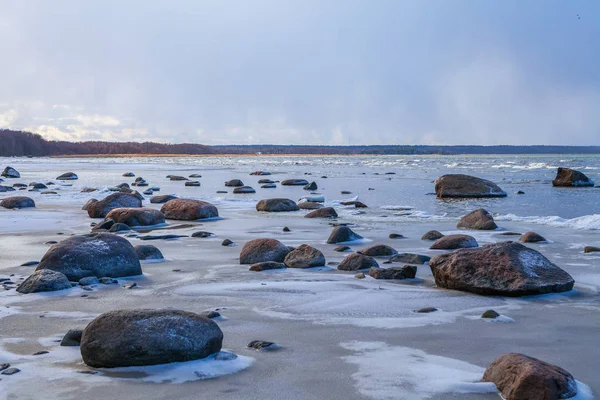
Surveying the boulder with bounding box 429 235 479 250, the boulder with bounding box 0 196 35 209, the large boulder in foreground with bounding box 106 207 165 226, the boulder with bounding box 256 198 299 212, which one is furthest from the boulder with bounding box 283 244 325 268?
the boulder with bounding box 0 196 35 209

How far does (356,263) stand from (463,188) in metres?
13.6

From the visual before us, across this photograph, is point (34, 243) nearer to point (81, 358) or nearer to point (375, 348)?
point (81, 358)

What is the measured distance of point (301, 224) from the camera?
38.0 feet

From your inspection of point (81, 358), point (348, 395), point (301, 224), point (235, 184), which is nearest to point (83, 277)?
point (81, 358)

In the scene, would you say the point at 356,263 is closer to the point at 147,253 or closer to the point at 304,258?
the point at 304,258

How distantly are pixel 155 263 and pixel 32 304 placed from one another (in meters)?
2.12

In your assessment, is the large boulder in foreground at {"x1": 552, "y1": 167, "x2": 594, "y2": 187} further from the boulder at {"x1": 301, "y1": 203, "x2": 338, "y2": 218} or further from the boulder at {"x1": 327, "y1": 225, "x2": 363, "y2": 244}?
Answer: the boulder at {"x1": 327, "y1": 225, "x2": 363, "y2": 244}

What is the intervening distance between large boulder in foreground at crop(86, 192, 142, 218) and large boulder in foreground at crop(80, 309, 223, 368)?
931 centimetres

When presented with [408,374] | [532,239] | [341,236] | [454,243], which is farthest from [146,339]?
[532,239]

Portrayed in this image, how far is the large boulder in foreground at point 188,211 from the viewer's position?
12430mm

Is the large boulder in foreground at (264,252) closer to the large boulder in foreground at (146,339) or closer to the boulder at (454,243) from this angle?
the boulder at (454,243)

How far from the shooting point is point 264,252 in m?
7.23

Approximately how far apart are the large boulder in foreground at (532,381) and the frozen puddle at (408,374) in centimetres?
10

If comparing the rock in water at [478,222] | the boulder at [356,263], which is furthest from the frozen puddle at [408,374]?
the rock in water at [478,222]
